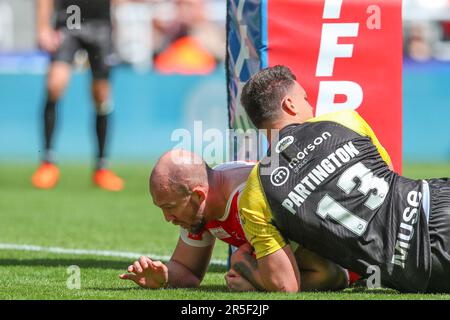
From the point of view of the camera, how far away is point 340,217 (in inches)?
165

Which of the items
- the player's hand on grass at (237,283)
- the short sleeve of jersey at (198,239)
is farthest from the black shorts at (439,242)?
the short sleeve of jersey at (198,239)

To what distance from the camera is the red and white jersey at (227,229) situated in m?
4.45

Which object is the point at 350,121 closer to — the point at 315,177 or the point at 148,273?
the point at 315,177

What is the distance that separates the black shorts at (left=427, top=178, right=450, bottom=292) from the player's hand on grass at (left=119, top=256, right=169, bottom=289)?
1.19 metres

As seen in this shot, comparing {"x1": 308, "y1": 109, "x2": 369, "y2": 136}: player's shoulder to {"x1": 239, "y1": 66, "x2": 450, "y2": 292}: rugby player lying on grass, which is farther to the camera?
{"x1": 308, "y1": 109, "x2": 369, "y2": 136}: player's shoulder

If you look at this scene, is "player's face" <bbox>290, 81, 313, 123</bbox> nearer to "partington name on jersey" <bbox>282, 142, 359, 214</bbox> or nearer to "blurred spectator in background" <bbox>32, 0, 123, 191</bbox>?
"partington name on jersey" <bbox>282, 142, 359, 214</bbox>

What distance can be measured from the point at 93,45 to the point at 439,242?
713 centimetres

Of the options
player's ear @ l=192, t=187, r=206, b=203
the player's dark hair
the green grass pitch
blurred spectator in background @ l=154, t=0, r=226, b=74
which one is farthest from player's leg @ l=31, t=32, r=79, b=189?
player's ear @ l=192, t=187, r=206, b=203

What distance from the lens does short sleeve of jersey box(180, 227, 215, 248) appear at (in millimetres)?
4770

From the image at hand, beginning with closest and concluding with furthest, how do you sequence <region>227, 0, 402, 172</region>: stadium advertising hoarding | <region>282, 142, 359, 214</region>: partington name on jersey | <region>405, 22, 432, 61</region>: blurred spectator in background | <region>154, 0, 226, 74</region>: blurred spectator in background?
<region>282, 142, 359, 214</region>: partington name on jersey < <region>227, 0, 402, 172</region>: stadium advertising hoarding < <region>154, 0, 226, 74</region>: blurred spectator in background < <region>405, 22, 432, 61</region>: blurred spectator in background

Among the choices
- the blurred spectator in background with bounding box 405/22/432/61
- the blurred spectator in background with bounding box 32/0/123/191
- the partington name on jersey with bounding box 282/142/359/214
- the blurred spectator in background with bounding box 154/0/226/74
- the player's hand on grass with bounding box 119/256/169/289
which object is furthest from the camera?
the blurred spectator in background with bounding box 405/22/432/61

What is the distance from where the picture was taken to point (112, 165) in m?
14.6

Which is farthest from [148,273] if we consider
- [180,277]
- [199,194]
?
[199,194]

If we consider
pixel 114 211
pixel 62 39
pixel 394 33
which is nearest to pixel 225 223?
pixel 394 33
